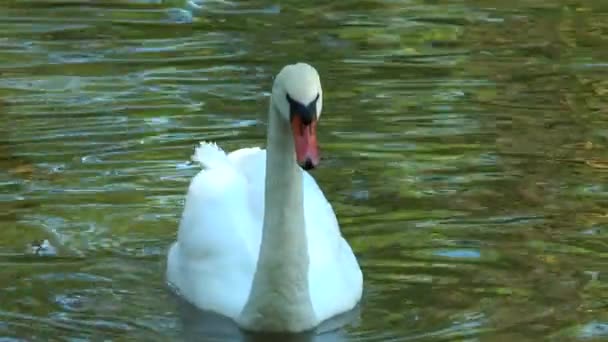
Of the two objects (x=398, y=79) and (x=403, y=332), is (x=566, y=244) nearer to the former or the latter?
(x=403, y=332)

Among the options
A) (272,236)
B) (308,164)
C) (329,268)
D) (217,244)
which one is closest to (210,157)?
(217,244)

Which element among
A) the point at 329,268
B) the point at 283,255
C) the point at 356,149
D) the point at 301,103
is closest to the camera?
the point at 301,103

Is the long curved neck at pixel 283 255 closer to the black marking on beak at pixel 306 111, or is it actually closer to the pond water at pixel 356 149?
the pond water at pixel 356 149

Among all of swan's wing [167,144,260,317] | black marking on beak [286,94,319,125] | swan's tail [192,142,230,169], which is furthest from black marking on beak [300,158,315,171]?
swan's tail [192,142,230,169]

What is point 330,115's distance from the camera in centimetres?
1184

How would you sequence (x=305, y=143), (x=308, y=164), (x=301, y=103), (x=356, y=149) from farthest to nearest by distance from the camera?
(x=356, y=149) < (x=301, y=103) < (x=305, y=143) < (x=308, y=164)

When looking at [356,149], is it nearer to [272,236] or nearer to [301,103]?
[272,236]

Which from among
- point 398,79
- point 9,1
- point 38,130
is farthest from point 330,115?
point 9,1

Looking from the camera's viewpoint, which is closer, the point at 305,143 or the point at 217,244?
the point at 305,143

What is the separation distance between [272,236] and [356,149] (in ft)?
9.98

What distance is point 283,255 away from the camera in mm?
7953

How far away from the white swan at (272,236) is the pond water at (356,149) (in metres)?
0.18

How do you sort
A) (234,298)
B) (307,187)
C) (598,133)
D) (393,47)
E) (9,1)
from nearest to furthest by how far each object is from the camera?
(234,298) < (307,187) < (598,133) < (393,47) < (9,1)

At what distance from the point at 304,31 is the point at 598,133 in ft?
12.3
